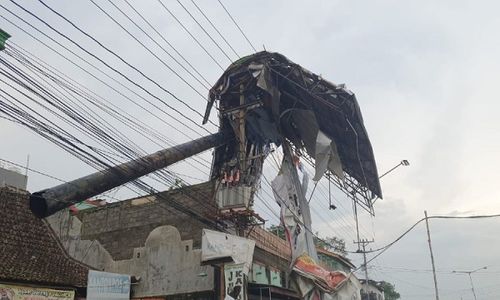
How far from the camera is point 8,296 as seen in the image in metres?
14.3

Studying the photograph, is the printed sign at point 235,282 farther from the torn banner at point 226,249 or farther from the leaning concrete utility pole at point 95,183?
the leaning concrete utility pole at point 95,183

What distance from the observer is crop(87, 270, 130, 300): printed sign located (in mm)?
15594

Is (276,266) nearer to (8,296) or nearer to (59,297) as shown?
(59,297)

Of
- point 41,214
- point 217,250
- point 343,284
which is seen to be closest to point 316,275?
point 343,284

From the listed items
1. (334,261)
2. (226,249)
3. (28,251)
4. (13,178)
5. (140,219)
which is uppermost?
(13,178)

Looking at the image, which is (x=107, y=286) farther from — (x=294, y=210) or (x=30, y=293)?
(x=294, y=210)

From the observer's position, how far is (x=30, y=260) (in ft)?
53.5

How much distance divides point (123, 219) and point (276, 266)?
6803mm

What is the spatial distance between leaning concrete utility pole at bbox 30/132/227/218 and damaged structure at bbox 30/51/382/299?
992mm

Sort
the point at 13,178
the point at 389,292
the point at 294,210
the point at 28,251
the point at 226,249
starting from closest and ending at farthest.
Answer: the point at 226,249 < the point at 28,251 < the point at 294,210 < the point at 13,178 < the point at 389,292

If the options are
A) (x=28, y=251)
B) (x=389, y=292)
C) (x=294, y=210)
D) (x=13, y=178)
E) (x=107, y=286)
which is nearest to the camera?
(x=107, y=286)

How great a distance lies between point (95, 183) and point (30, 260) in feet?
19.7

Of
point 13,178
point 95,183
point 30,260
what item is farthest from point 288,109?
point 13,178

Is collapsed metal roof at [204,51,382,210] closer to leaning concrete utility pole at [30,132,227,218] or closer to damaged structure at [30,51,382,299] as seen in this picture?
damaged structure at [30,51,382,299]
